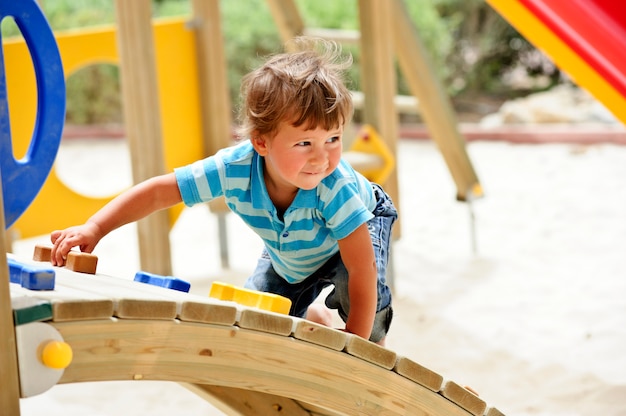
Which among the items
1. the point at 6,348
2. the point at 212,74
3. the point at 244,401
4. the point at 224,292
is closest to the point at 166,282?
the point at 224,292

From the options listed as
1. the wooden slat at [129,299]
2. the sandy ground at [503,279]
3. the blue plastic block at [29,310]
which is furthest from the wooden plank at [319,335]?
the sandy ground at [503,279]

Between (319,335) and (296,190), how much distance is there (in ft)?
1.47

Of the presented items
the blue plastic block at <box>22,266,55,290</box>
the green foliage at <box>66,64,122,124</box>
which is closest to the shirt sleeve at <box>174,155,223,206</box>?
the blue plastic block at <box>22,266,55,290</box>

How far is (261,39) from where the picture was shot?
905cm

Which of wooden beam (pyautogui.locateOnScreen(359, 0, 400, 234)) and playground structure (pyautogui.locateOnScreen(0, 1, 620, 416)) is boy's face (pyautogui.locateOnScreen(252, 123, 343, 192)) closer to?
playground structure (pyautogui.locateOnScreen(0, 1, 620, 416))

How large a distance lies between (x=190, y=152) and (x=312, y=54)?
2138mm

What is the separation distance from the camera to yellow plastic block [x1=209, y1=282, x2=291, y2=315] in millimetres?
1646

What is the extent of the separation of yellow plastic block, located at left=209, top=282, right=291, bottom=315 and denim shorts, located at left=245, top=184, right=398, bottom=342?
38 cm

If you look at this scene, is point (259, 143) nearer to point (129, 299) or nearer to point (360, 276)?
point (360, 276)

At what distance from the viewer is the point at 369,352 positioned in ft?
5.52

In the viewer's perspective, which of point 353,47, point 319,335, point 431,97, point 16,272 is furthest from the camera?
point 353,47

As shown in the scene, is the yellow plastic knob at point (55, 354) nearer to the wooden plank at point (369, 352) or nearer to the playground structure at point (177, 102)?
the wooden plank at point (369, 352)

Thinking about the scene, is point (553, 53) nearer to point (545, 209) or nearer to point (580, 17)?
point (580, 17)

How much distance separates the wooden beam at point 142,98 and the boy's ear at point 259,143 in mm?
1669
